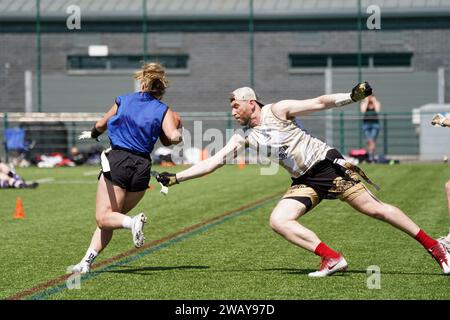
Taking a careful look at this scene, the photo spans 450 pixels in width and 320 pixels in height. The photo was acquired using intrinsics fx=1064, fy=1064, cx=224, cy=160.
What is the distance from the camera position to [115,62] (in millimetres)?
34688

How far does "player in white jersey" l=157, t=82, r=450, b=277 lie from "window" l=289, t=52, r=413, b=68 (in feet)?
81.0

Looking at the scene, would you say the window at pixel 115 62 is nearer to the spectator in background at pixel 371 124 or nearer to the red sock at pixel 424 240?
the spectator in background at pixel 371 124

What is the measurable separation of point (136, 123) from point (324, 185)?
1.66 meters

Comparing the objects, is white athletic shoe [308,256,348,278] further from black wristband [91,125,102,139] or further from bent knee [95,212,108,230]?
black wristband [91,125,102,139]

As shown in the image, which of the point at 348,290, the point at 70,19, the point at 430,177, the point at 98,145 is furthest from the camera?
the point at 70,19

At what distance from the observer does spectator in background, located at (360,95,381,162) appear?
2741 centimetres

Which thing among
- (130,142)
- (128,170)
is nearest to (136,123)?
(130,142)

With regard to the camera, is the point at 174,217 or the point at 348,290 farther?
the point at 174,217

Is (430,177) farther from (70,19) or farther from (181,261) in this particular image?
(70,19)

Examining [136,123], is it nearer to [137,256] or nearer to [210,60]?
[137,256]

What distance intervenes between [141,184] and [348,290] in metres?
2.12

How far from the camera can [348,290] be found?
26.1 ft

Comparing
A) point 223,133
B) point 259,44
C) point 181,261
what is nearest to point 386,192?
point 181,261

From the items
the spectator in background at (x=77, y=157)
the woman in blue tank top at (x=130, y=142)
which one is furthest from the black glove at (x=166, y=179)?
the spectator in background at (x=77, y=157)
